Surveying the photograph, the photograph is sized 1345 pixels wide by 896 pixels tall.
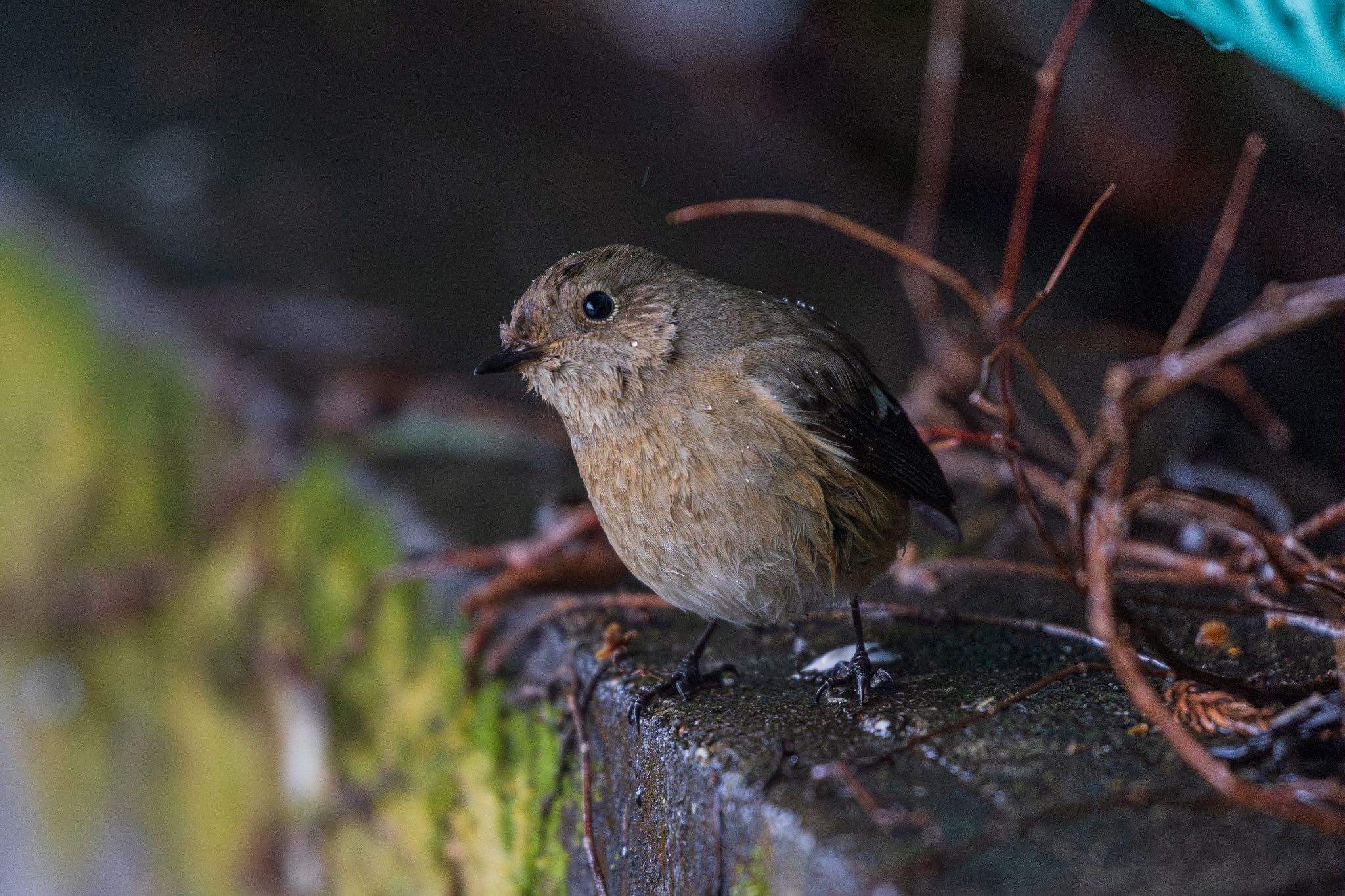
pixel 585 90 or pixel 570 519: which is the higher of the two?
pixel 585 90

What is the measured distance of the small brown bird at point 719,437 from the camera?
2207mm

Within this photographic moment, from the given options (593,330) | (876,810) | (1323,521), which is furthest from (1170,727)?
(593,330)

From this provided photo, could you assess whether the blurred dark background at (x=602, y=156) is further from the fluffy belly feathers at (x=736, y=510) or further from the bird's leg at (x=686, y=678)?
the bird's leg at (x=686, y=678)

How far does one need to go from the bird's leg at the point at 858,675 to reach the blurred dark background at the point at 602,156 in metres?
1.48

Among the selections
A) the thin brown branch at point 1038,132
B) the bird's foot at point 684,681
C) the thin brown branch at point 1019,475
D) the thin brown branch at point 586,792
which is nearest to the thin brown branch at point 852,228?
the thin brown branch at point 1038,132

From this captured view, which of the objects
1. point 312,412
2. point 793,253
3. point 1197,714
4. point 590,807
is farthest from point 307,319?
point 1197,714

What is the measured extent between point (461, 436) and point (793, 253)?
1917 millimetres

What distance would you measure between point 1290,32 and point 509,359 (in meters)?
1.43

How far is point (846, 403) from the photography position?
91.6 inches

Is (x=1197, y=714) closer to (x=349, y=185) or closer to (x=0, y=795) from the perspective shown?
(x=349, y=185)

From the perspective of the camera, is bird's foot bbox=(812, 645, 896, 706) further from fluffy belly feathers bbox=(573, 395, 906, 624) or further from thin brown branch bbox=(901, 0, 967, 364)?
thin brown branch bbox=(901, 0, 967, 364)

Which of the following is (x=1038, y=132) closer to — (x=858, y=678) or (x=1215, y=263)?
(x=1215, y=263)

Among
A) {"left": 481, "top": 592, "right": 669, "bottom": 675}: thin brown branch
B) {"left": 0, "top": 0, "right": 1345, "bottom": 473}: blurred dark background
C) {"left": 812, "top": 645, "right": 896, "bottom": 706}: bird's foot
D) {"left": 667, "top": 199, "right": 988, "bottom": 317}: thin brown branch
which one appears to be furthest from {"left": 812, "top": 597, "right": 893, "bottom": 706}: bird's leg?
{"left": 0, "top": 0, "right": 1345, "bottom": 473}: blurred dark background

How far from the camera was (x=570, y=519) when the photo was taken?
10.2 ft
